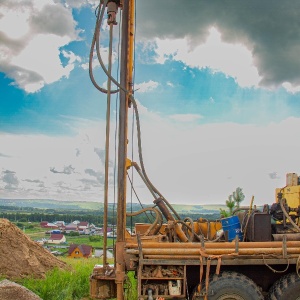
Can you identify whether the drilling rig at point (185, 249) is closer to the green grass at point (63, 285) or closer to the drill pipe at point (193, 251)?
the drill pipe at point (193, 251)

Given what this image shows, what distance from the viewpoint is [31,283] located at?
9273 millimetres

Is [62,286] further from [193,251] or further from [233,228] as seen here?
[233,228]

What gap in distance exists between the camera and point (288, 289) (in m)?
6.40

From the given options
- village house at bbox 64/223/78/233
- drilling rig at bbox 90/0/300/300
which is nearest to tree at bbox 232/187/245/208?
drilling rig at bbox 90/0/300/300

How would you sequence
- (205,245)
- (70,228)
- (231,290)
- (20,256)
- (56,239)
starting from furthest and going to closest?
(70,228)
(56,239)
(20,256)
(205,245)
(231,290)

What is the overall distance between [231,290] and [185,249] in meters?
0.87

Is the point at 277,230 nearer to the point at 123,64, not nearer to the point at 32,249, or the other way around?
the point at 123,64

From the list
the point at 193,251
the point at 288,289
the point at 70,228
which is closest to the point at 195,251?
the point at 193,251

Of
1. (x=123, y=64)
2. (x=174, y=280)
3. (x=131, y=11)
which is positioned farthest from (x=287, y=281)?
(x=131, y=11)

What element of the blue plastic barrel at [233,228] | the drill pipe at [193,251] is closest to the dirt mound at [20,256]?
the drill pipe at [193,251]

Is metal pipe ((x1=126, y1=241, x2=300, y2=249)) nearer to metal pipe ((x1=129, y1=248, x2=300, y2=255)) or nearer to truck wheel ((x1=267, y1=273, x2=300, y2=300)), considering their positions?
metal pipe ((x1=129, y1=248, x2=300, y2=255))

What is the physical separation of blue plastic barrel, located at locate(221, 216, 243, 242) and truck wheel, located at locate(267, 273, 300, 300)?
3.09 feet

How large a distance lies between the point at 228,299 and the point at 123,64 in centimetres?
397

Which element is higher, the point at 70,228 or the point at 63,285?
the point at 63,285
